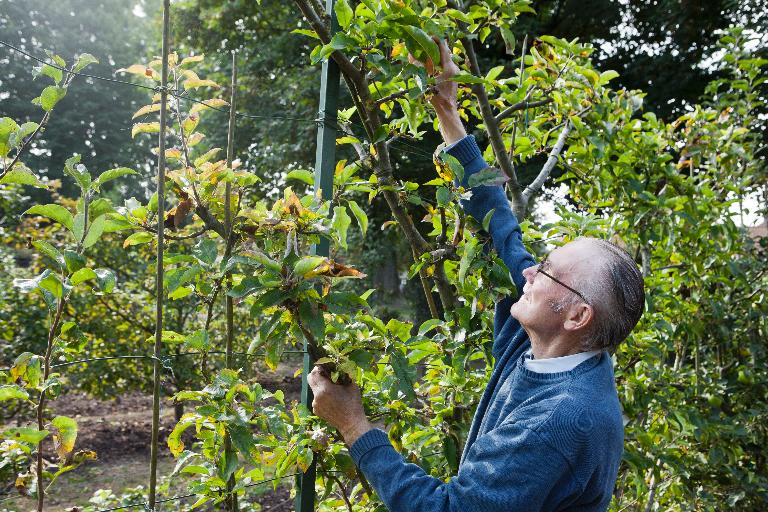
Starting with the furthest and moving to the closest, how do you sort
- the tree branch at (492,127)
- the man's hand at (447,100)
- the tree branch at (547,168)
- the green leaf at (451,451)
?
the tree branch at (547,168)
the tree branch at (492,127)
the green leaf at (451,451)
the man's hand at (447,100)

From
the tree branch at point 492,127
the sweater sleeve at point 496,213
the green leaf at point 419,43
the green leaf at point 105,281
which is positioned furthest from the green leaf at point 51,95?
the tree branch at point 492,127

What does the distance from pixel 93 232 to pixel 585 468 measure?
1.06 metres

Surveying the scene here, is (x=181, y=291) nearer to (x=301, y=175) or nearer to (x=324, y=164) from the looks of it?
(x=301, y=175)

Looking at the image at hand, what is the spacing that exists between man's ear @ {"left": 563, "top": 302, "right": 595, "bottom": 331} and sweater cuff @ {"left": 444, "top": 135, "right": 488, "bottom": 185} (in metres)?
0.58

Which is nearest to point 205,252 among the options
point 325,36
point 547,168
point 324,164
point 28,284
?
point 28,284

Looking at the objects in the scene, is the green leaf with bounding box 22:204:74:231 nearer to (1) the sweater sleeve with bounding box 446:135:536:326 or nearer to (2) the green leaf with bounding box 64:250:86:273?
(2) the green leaf with bounding box 64:250:86:273

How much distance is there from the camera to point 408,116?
1.79m

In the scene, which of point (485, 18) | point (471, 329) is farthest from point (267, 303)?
point (485, 18)

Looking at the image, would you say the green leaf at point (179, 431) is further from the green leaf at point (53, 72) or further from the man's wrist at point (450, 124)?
the man's wrist at point (450, 124)

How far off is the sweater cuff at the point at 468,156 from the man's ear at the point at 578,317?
578 millimetres

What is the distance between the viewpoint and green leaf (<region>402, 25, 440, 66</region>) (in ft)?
4.91

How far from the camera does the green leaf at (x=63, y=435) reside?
120 cm

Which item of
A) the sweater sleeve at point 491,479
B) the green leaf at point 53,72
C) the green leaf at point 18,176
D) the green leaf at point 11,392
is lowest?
the sweater sleeve at point 491,479

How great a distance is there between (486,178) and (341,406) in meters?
0.69
